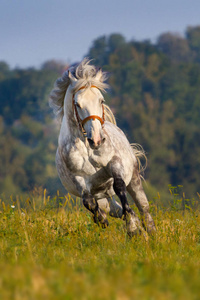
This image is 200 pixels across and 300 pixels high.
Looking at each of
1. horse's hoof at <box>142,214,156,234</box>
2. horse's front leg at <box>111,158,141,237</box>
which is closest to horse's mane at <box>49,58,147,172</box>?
horse's front leg at <box>111,158,141,237</box>

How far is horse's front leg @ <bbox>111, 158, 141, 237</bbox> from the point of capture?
604 cm

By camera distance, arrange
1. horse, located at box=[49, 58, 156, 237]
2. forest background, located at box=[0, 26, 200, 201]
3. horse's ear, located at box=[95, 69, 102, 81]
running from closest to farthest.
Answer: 1. horse, located at box=[49, 58, 156, 237]
2. horse's ear, located at box=[95, 69, 102, 81]
3. forest background, located at box=[0, 26, 200, 201]

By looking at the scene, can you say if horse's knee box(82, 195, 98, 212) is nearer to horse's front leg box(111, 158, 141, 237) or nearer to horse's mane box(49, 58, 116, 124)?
horse's front leg box(111, 158, 141, 237)

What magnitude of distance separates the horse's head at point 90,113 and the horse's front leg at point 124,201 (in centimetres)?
54

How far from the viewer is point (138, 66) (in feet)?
168

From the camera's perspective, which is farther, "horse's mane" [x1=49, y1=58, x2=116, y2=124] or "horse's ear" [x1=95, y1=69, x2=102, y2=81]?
"horse's ear" [x1=95, y1=69, x2=102, y2=81]

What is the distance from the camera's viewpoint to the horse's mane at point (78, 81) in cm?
612

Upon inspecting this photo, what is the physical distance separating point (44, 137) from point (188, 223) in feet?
140

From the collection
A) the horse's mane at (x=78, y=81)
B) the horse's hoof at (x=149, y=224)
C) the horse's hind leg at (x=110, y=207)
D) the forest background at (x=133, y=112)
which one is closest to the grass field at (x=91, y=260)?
the horse's hoof at (x=149, y=224)

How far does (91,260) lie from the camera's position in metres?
4.69

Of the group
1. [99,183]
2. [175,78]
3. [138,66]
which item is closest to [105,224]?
[99,183]

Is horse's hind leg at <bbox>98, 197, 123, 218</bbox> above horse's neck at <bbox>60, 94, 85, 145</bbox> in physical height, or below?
below

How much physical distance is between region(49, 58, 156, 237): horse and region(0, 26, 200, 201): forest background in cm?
3102

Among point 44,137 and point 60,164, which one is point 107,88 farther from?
point 44,137
